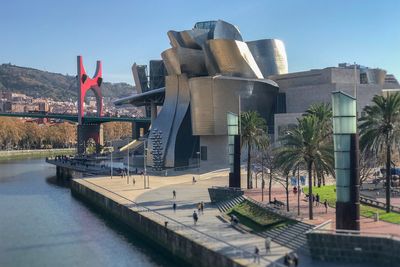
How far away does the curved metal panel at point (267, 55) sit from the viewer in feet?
284

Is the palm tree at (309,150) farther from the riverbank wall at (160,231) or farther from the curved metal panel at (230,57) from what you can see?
the curved metal panel at (230,57)

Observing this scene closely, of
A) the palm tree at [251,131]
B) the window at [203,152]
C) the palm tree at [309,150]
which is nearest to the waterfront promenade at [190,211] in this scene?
the palm tree at [309,150]

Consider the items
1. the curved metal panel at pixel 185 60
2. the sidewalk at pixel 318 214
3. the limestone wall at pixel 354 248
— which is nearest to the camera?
the limestone wall at pixel 354 248

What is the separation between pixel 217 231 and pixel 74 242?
10411 millimetres

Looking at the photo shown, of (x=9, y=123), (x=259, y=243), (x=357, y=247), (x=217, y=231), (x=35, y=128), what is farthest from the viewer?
(x=35, y=128)

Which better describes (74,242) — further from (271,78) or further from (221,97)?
(271,78)

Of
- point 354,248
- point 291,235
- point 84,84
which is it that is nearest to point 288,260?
point 354,248

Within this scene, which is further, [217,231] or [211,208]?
[211,208]

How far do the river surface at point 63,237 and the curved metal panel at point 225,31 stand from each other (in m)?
31.4

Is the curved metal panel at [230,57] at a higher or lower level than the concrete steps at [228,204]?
higher

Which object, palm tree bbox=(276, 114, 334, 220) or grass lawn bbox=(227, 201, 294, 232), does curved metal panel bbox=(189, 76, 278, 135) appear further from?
palm tree bbox=(276, 114, 334, 220)

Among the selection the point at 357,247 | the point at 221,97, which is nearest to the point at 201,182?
the point at 221,97

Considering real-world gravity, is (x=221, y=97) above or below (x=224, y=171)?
above

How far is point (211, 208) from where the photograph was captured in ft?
127
